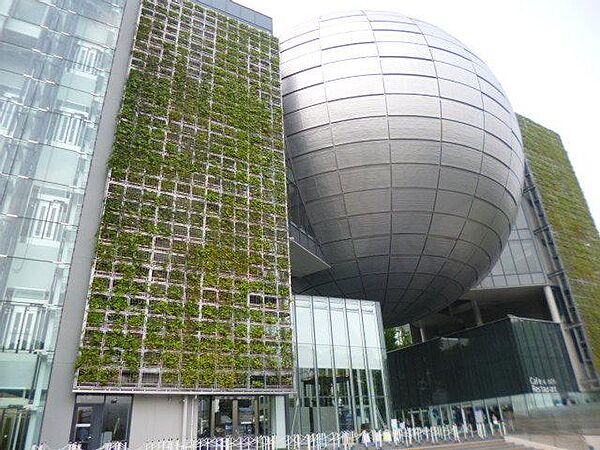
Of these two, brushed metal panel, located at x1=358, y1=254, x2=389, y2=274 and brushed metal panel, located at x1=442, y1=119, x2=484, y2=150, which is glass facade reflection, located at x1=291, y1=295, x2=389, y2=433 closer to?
brushed metal panel, located at x1=358, y1=254, x2=389, y2=274

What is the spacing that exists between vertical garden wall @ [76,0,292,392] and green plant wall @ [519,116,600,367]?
31689 mm

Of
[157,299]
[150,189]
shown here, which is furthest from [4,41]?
[157,299]

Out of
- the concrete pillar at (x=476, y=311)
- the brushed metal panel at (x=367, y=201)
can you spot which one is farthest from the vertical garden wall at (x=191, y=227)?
the concrete pillar at (x=476, y=311)

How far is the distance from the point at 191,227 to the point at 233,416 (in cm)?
837

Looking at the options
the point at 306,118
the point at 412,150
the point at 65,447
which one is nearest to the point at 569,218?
the point at 412,150

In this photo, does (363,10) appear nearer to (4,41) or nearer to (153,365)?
(4,41)

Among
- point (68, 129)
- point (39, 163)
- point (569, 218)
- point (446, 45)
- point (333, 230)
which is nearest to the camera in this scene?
point (39, 163)

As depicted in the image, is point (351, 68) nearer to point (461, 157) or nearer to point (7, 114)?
point (461, 157)

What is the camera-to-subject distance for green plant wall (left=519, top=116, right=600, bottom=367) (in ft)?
134

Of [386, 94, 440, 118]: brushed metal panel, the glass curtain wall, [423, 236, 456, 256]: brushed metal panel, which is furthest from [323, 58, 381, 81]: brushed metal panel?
the glass curtain wall

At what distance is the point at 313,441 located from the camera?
67.1 ft

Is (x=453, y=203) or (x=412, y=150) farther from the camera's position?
(x=453, y=203)

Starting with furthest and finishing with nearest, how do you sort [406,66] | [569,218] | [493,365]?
[569,218], [493,365], [406,66]

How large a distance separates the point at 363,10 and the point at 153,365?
26808mm
